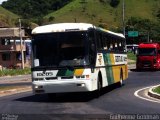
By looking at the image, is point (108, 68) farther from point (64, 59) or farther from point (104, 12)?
point (104, 12)

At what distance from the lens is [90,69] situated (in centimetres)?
2106

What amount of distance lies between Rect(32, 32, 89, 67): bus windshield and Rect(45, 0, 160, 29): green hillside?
143 m

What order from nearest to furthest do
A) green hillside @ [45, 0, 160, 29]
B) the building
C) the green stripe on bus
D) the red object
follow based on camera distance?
the green stripe on bus, the red object, the building, green hillside @ [45, 0, 160, 29]

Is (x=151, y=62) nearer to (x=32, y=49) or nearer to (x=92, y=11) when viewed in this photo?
(x=32, y=49)

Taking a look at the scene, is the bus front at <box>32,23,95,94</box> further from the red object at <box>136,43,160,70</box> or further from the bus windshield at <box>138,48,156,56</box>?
the bus windshield at <box>138,48,156,56</box>

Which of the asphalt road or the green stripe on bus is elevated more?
the green stripe on bus

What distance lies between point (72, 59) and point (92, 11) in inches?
6148

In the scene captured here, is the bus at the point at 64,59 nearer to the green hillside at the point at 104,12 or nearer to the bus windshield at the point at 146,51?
the bus windshield at the point at 146,51

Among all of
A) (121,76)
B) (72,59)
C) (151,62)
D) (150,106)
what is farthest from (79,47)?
(151,62)

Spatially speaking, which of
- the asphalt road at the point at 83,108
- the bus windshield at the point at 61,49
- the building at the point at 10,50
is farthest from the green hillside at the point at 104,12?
the asphalt road at the point at 83,108

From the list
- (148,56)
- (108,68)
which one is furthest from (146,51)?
(108,68)

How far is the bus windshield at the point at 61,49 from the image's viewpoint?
21.0 m

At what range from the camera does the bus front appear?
20.8m

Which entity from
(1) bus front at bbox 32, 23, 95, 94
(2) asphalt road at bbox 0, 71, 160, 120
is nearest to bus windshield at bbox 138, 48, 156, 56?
(2) asphalt road at bbox 0, 71, 160, 120
